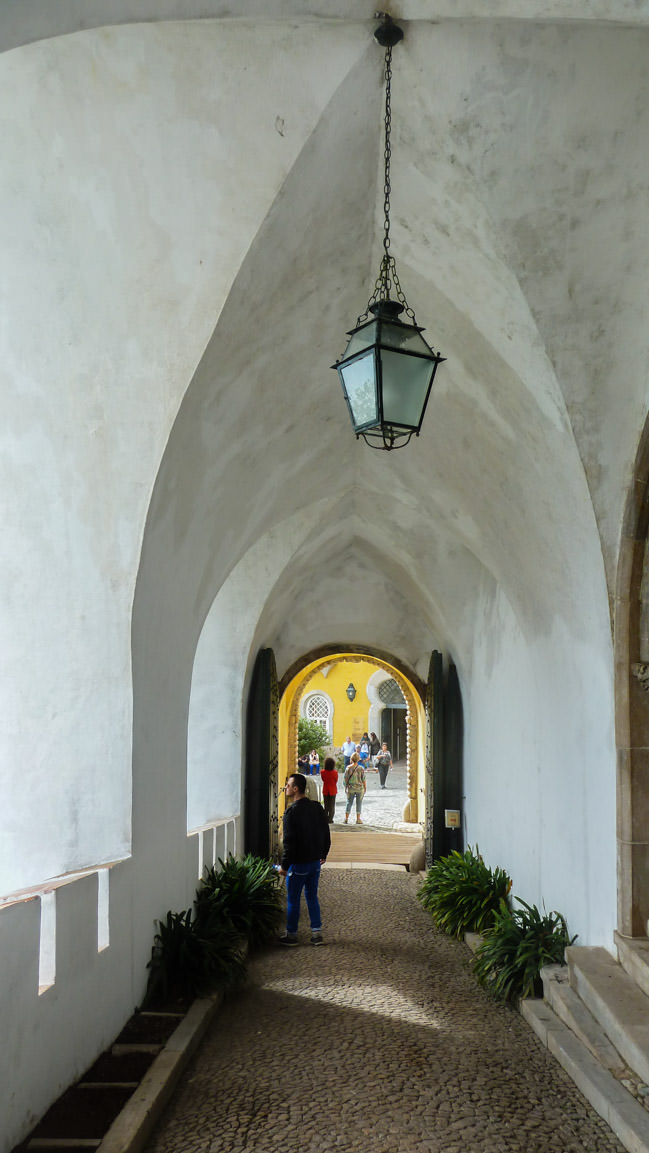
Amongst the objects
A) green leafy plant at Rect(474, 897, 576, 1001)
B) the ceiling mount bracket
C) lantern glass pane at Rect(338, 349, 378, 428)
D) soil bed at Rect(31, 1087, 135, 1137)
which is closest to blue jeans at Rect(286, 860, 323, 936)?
green leafy plant at Rect(474, 897, 576, 1001)

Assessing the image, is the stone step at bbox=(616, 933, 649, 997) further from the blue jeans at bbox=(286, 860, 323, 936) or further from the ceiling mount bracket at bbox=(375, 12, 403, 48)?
the ceiling mount bracket at bbox=(375, 12, 403, 48)

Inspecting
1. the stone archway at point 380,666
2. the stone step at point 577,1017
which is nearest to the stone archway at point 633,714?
the stone step at point 577,1017

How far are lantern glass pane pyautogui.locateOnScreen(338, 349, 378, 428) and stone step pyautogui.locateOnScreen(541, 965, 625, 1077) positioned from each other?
3320mm

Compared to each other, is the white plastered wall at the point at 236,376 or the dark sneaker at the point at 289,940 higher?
the white plastered wall at the point at 236,376

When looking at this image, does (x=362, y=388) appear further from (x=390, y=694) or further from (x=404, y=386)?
(x=390, y=694)

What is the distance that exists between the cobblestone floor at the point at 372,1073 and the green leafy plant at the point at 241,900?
0.38 meters

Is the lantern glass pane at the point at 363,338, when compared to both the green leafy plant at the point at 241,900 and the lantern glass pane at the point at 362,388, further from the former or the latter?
the green leafy plant at the point at 241,900

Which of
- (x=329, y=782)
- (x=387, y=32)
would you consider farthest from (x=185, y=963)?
(x=329, y=782)

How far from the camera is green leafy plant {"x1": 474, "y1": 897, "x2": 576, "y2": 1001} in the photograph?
5.81 metres

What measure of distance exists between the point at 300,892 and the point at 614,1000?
350cm

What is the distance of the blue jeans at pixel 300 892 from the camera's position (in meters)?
7.53

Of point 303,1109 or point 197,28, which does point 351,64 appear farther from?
point 303,1109

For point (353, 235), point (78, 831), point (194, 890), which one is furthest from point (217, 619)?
point (353, 235)

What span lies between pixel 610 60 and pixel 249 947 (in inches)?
255
